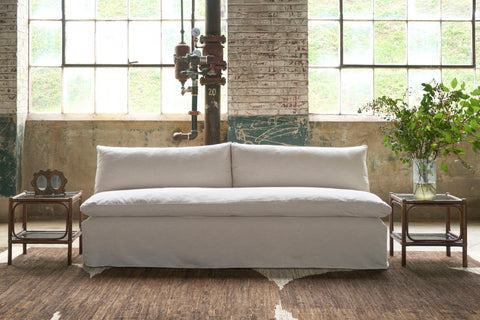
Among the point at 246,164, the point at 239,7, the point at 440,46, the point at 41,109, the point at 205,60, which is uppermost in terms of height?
the point at 239,7

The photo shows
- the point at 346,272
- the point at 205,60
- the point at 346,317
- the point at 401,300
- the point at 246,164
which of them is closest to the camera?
the point at 346,317

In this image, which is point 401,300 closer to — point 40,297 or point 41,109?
point 40,297

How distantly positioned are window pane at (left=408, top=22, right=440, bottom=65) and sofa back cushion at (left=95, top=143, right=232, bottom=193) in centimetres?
285

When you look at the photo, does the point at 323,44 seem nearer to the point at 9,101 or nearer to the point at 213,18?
the point at 213,18

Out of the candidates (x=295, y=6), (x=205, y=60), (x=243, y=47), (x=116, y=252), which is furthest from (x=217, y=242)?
(x=295, y=6)

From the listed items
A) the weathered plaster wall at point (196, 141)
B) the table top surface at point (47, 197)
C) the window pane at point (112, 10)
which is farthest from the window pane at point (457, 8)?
the table top surface at point (47, 197)

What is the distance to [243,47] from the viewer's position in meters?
5.30

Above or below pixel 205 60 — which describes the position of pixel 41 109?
below

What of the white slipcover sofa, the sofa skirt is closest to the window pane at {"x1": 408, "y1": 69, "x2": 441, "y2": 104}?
the white slipcover sofa

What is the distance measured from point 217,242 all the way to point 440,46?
12.2ft

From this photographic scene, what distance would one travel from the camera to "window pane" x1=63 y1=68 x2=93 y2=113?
18.2ft

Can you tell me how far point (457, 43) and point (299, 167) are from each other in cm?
294

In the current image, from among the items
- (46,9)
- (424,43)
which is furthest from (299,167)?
(46,9)

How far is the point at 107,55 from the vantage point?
5.58 meters
